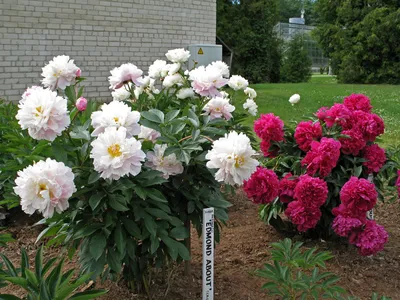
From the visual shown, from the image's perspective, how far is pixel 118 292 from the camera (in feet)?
8.36

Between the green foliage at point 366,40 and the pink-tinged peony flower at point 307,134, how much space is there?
2527cm

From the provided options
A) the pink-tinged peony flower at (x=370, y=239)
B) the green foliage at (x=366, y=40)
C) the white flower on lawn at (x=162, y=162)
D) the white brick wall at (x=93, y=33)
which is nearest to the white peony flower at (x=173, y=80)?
the white flower on lawn at (x=162, y=162)

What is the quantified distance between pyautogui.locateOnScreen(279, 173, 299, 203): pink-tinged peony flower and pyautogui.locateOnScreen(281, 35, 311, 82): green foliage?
2817 centimetres

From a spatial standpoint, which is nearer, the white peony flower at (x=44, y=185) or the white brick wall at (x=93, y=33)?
the white peony flower at (x=44, y=185)

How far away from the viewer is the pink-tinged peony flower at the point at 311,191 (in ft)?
9.01

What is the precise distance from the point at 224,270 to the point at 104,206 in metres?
1.13

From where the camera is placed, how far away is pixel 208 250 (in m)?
2.18

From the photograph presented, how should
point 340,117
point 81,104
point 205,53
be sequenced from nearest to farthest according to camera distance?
point 81,104 < point 340,117 < point 205,53

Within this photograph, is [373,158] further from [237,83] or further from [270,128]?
[237,83]

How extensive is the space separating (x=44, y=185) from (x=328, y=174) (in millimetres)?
1862

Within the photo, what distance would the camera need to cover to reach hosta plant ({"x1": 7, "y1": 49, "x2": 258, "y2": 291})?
1759 millimetres

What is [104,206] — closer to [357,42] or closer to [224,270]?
[224,270]

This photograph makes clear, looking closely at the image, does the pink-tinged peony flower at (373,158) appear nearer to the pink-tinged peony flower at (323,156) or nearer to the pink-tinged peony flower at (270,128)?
the pink-tinged peony flower at (323,156)

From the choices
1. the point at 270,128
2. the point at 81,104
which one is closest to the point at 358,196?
the point at 270,128
